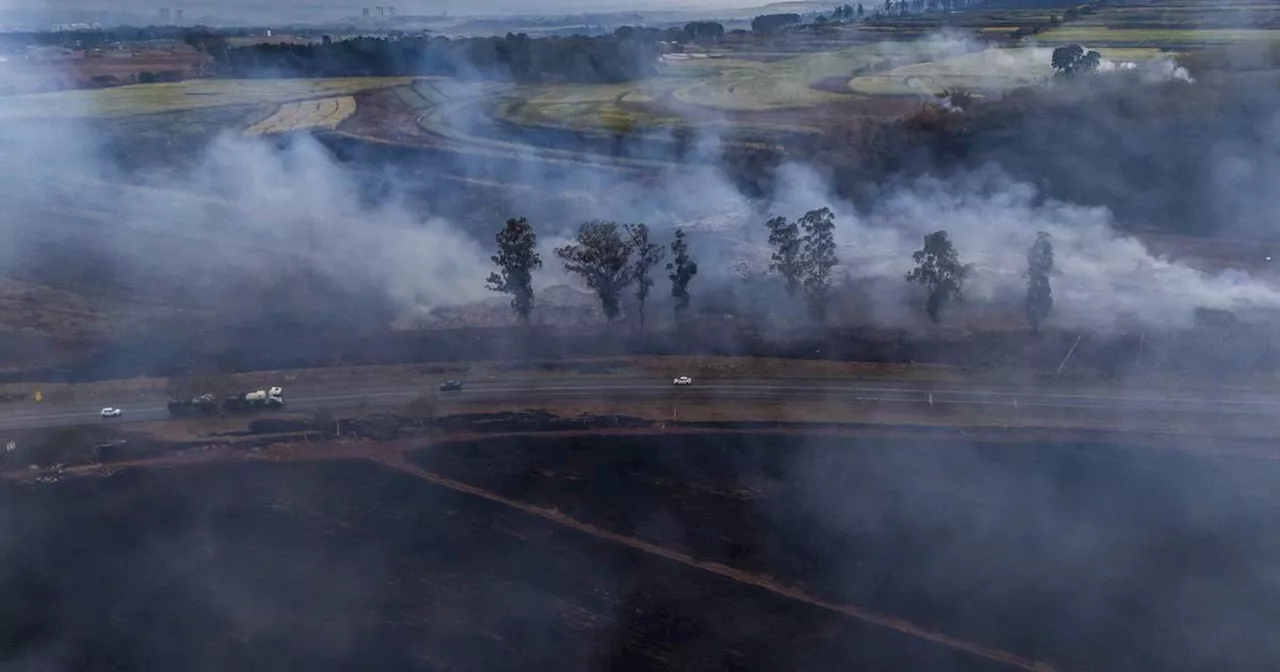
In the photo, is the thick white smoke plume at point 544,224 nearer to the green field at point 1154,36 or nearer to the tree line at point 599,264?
the green field at point 1154,36

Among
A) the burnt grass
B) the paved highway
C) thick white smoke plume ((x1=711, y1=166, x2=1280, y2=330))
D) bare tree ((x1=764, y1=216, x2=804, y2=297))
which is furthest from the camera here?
bare tree ((x1=764, y1=216, x2=804, y2=297))

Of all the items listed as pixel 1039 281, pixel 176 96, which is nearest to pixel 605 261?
pixel 1039 281

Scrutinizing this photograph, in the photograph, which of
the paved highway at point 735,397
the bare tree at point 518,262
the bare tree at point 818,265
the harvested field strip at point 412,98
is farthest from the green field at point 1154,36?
the bare tree at point 518,262

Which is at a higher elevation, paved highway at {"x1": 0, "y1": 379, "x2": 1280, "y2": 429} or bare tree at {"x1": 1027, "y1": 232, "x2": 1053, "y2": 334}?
bare tree at {"x1": 1027, "y1": 232, "x2": 1053, "y2": 334}

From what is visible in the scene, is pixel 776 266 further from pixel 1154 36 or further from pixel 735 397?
pixel 1154 36

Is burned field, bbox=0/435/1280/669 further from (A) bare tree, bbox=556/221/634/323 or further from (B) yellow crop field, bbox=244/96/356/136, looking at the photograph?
(B) yellow crop field, bbox=244/96/356/136

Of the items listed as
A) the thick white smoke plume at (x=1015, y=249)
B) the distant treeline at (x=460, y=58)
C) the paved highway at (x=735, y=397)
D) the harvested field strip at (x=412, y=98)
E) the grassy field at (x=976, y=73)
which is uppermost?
the distant treeline at (x=460, y=58)

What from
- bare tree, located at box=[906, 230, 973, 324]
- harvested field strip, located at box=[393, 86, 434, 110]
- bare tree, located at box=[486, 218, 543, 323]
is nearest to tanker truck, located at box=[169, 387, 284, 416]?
bare tree, located at box=[486, 218, 543, 323]
